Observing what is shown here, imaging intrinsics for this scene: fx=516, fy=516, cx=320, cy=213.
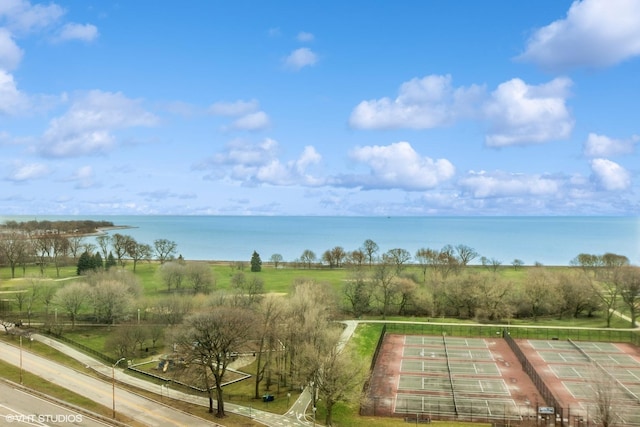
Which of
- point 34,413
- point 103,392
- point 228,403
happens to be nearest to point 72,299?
point 103,392

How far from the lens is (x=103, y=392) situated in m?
52.0

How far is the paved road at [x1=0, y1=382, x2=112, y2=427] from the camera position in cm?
4266

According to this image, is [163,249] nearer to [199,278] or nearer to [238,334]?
[199,278]

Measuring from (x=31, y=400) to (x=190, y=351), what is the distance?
1547cm

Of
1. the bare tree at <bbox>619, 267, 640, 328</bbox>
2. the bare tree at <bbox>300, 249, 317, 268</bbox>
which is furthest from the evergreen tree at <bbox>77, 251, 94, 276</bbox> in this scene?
the bare tree at <bbox>619, 267, 640, 328</bbox>

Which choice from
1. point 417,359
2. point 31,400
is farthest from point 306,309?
point 31,400

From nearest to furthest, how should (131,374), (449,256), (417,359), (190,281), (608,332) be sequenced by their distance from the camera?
(131,374)
(417,359)
(608,332)
(190,281)
(449,256)

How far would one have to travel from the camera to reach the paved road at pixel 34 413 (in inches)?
1679

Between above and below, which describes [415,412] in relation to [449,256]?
below

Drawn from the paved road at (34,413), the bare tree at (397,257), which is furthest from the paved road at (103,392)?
the bare tree at (397,257)

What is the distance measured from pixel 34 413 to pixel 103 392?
25.9ft

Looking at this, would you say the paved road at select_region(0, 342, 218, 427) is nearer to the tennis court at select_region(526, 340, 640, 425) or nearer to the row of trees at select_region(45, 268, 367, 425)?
the row of trees at select_region(45, 268, 367, 425)

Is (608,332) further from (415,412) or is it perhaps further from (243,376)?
(243,376)

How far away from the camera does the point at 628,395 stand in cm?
5316
